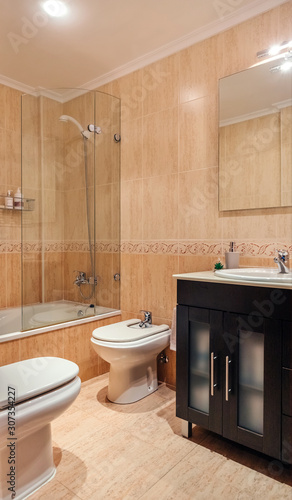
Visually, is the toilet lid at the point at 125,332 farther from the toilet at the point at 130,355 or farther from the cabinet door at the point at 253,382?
the cabinet door at the point at 253,382

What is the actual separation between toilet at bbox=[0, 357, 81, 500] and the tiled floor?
0.08 m

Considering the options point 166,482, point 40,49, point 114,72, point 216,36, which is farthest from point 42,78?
point 166,482

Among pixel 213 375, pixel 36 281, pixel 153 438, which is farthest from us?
pixel 36 281

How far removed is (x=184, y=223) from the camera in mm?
2260

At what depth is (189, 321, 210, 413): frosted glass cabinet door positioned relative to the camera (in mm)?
1655

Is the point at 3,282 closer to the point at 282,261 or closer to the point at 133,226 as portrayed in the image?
the point at 133,226

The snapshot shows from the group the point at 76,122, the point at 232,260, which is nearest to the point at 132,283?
the point at 232,260

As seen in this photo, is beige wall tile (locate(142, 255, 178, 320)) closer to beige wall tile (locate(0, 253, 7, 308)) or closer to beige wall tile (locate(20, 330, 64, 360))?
beige wall tile (locate(20, 330, 64, 360))

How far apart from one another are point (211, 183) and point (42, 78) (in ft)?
5.94

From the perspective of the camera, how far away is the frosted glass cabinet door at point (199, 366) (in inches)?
65.2

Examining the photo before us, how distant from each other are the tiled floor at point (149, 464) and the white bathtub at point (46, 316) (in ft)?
1.93

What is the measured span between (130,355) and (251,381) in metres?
0.78

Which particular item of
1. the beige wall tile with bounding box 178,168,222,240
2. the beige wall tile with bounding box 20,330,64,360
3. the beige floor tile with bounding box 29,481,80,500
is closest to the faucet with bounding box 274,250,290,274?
the beige wall tile with bounding box 178,168,222,240

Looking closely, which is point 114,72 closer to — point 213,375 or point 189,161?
point 189,161
